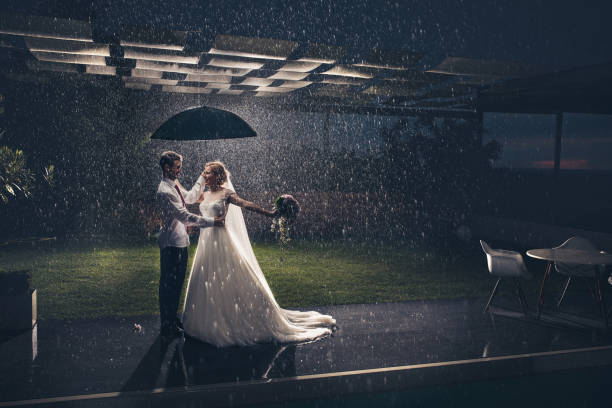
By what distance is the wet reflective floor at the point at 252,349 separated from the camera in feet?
11.7

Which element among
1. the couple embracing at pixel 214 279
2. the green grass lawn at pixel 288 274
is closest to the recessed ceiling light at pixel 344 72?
the green grass lawn at pixel 288 274

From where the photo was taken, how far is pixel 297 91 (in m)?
12.7

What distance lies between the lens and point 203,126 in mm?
4660

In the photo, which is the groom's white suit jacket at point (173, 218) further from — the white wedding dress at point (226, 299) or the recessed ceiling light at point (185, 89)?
the recessed ceiling light at point (185, 89)

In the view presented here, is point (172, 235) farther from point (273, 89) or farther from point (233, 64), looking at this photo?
point (273, 89)

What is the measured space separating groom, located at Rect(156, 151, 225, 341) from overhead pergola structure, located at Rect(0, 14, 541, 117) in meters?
3.50

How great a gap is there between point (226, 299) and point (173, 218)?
87 centimetres

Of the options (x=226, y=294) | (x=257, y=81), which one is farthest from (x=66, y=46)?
(x=226, y=294)

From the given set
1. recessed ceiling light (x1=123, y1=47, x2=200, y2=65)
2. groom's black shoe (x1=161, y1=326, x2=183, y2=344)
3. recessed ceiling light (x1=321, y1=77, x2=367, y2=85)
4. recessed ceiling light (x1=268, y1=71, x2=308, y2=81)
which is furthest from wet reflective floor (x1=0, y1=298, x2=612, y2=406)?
recessed ceiling light (x1=321, y1=77, x2=367, y2=85)

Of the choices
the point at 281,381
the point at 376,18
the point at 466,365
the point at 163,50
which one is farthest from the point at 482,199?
the point at 281,381

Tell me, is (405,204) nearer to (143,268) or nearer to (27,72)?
(143,268)

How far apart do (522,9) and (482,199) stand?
568 centimetres

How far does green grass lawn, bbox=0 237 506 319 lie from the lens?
6031 millimetres

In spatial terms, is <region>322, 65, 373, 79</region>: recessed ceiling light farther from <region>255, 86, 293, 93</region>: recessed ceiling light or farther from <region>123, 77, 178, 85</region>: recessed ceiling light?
<region>123, 77, 178, 85</region>: recessed ceiling light
